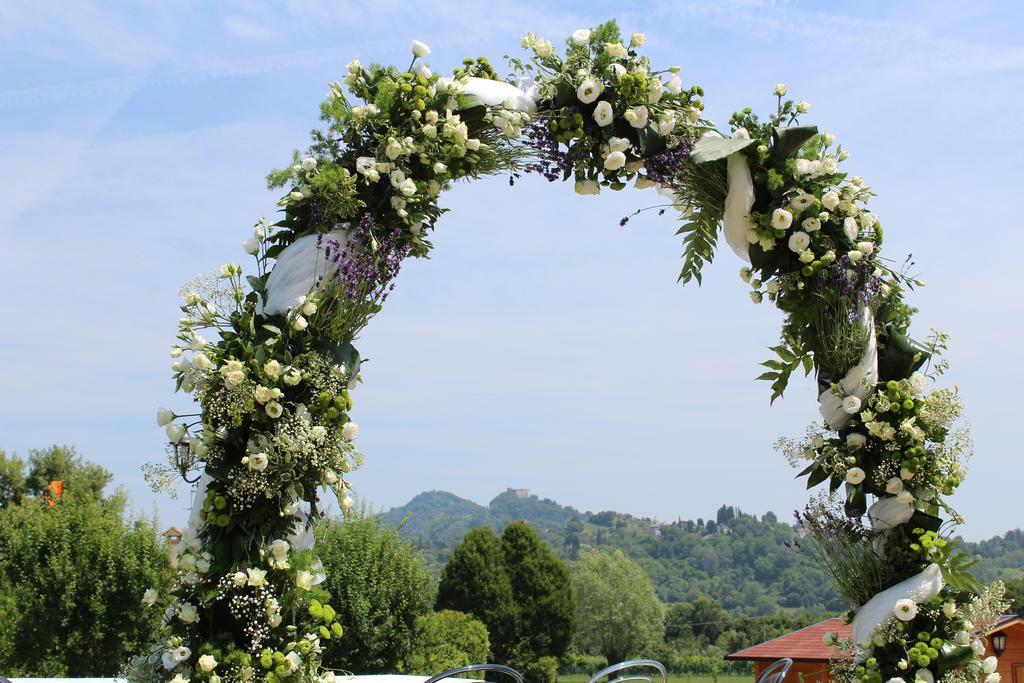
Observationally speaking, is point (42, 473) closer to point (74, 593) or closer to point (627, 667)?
point (74, 593)

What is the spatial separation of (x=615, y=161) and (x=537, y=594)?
30172 millimetres

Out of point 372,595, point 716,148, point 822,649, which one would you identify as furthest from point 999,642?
point 372,595

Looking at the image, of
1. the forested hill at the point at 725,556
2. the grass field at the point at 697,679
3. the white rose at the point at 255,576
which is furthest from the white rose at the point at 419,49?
the forested hill at the point at 725,556

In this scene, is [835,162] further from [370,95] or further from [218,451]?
[218,451]

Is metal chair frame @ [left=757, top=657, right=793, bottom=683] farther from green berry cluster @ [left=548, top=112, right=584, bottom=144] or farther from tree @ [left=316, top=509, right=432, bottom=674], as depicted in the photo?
tree @ [left=316, top=509, right=432, bottom=674]

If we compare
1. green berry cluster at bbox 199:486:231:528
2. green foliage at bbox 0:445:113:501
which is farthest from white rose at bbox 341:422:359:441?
green foliage at bbox 0:445:113:501

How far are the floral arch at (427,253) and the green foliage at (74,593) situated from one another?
1481 cm

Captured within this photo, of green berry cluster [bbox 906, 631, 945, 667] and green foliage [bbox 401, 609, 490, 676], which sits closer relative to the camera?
green berry cluster [bbox 906, 631, 945, 667]

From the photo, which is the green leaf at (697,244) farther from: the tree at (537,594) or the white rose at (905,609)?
the tree at (537,594)

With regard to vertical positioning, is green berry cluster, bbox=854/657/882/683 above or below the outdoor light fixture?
above

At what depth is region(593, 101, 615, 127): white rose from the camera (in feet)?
13.8

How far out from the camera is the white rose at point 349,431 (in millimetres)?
3645

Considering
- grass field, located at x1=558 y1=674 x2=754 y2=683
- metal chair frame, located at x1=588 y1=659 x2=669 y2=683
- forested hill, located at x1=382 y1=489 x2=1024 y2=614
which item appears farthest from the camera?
forested hill, located at x1=382 y1=489 x2=1024 y2=614

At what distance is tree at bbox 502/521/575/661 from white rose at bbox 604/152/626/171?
2947cm
